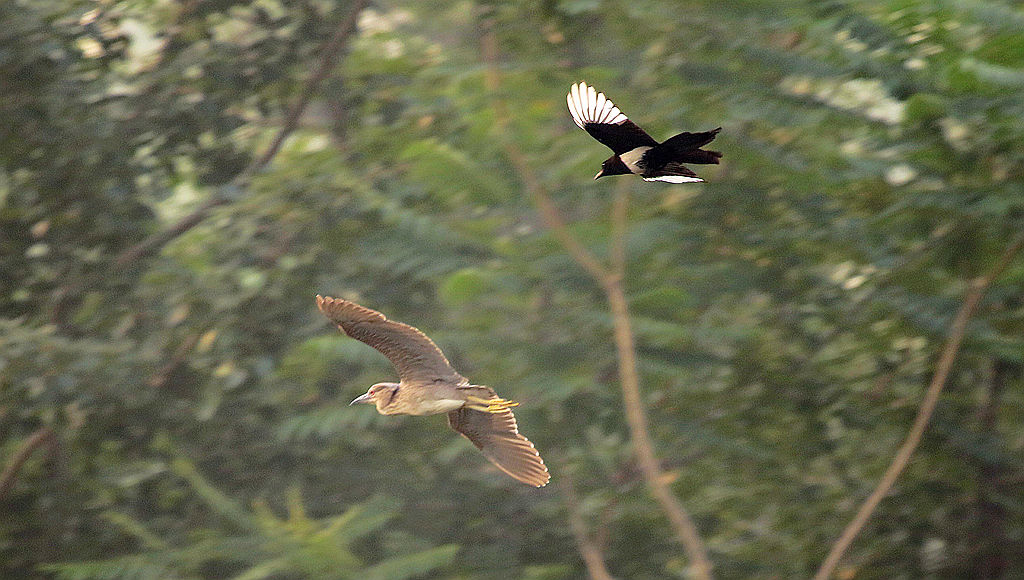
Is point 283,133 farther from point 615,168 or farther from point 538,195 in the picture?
point 615,168

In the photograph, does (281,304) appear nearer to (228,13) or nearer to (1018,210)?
(228,13)

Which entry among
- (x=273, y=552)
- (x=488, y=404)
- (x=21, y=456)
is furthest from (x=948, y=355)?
(x=21, y=456)

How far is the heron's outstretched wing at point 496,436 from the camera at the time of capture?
140 inches

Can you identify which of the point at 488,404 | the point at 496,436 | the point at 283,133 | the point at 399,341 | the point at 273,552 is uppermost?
the point at 399,341

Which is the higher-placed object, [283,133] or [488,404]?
[488,404]

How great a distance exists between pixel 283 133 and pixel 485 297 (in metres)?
1.75

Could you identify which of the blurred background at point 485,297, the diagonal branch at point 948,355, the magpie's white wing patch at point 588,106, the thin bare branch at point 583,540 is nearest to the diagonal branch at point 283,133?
the blurred background at point 485,297

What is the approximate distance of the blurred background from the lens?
571 cm

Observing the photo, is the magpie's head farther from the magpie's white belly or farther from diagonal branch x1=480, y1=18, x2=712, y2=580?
diagonal branch x1=480, y1=18, x2=712, y2=580

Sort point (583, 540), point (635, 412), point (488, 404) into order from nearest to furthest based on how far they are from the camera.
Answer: point (488, 404), point (635, 412), point (583, 540)

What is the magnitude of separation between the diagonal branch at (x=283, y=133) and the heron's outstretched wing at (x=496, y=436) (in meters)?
3.93

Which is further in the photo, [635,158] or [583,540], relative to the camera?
[583,540]

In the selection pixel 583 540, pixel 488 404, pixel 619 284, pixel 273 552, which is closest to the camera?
pixel 488 404

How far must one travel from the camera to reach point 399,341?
3.14m
